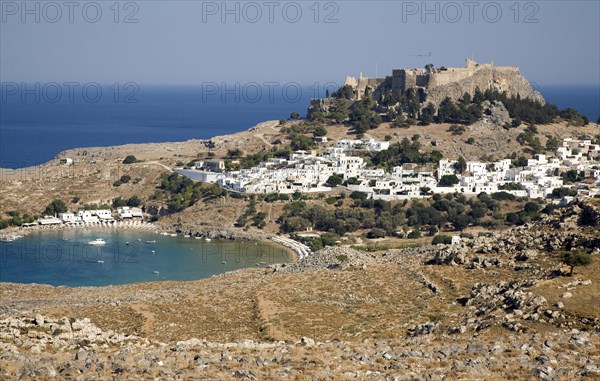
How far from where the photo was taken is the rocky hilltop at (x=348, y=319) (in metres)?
14.0

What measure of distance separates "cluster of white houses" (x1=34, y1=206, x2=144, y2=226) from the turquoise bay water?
1.73 meters

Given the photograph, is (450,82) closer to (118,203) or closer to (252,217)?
(252,217)

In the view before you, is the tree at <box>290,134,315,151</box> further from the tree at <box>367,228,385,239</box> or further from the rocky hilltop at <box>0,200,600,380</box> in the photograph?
the rocky hilltop at <box>0,200,600,380</box>

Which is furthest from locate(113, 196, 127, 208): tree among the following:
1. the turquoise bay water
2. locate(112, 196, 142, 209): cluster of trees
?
the turquoise bay water

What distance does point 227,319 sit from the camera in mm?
21438

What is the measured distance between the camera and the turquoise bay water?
39438mm

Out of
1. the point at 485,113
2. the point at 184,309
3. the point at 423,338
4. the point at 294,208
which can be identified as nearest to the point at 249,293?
the point at 184,309

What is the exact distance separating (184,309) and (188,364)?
848cm

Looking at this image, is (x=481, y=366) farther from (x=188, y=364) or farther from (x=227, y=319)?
(x=227, y=319)

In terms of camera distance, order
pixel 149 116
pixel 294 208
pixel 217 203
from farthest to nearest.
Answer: pixel 149 116
pixel 217 203
pixel 294 208

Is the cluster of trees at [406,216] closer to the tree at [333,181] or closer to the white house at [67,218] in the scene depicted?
the tree at [333,181]

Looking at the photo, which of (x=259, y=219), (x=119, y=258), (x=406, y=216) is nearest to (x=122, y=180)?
(x=259, y=219)

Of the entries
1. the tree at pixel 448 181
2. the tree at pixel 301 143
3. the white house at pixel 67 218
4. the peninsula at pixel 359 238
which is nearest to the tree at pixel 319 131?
the peninsula at pixel 359 238

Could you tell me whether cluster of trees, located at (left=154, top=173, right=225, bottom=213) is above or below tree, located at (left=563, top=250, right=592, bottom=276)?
below
